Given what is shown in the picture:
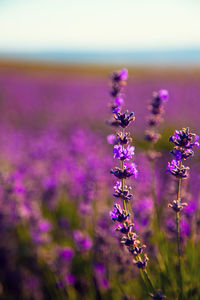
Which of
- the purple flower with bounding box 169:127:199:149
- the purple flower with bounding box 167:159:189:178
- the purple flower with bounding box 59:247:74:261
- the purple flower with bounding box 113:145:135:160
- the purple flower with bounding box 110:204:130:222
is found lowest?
the purple flower with bounding box 59:247:74:261

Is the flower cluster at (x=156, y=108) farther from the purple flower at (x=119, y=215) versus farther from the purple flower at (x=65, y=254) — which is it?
the purple flower at (x=65, y=254)

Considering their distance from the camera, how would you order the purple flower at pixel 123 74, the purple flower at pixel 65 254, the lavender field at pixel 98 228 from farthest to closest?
the purple flower at pixel 65 254 < the purple flower at pixel 123 74 < the lavender field at pixel 98 228

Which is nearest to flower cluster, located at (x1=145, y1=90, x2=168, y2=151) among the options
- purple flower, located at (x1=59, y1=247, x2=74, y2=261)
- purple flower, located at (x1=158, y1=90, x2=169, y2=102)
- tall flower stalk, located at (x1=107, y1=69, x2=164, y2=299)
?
purple flower, located at (x1=158, y1=90, x2=169, y2=102)

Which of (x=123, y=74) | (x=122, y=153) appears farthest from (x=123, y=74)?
(x=122, y=153)

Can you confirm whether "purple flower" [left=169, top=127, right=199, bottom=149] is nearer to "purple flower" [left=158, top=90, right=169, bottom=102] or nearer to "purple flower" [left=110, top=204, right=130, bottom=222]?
"purple flower" [left=110, top=204, right=130, bottom=222]

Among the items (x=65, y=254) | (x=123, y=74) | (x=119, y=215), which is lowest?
A: (x=65, y=254)

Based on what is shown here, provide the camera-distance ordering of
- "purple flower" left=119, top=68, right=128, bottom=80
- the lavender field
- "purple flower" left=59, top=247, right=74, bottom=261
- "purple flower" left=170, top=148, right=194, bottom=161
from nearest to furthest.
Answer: "purple flower" left=170, top=148, right=194, bottom=161, the lavender field, "purple flower" left=119, top=68, right=128, bottom=80, "purple flower" left=59, top=247, right=74, bottom=261

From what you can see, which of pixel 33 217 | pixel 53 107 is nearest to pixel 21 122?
pixel 53 107

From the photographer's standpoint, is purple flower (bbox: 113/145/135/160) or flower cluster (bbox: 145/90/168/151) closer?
purple flower (bbox: 113/145/135/160)

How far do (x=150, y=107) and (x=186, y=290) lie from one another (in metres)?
1.32

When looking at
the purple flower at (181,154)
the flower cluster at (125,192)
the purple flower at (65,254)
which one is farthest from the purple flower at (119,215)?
the purple flower at (65,254)

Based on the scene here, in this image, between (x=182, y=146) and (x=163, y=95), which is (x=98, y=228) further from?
(x=182, y=146)

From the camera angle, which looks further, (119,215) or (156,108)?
(156,108)

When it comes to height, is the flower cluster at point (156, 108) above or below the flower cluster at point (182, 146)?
above
